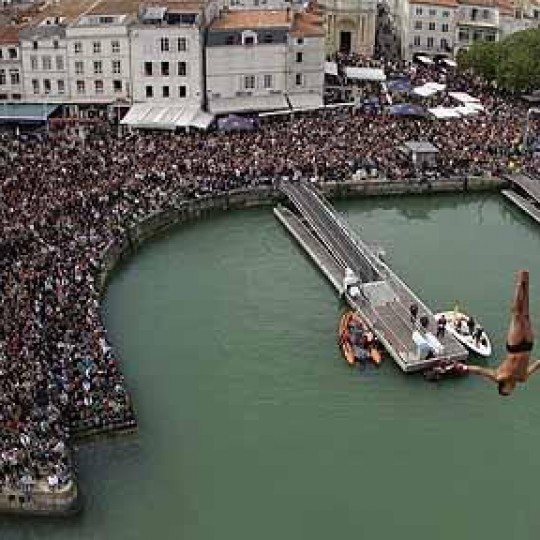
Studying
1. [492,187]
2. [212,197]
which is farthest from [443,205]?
[212,197]

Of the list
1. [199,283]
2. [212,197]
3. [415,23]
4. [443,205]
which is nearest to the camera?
[199,283]

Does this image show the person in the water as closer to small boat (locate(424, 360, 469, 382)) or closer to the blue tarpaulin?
small boat (locate(424, 360, 469, 382))

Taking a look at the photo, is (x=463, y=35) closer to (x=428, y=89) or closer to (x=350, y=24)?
(x=350, y=24)

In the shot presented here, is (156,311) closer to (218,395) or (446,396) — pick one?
(218,395)

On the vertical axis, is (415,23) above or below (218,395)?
above

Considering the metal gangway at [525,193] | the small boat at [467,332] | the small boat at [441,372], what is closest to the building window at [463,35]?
the metal gangway at [525,193]

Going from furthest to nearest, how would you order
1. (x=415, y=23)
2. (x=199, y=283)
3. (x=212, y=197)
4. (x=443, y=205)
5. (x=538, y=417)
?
(x=415, y=23)
(x=443, y=205)
(x=212, y=197)
(x=199, y=283)
(x=538, y=417)

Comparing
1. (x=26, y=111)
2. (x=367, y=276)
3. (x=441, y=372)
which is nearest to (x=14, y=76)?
(x=26, y=111)
